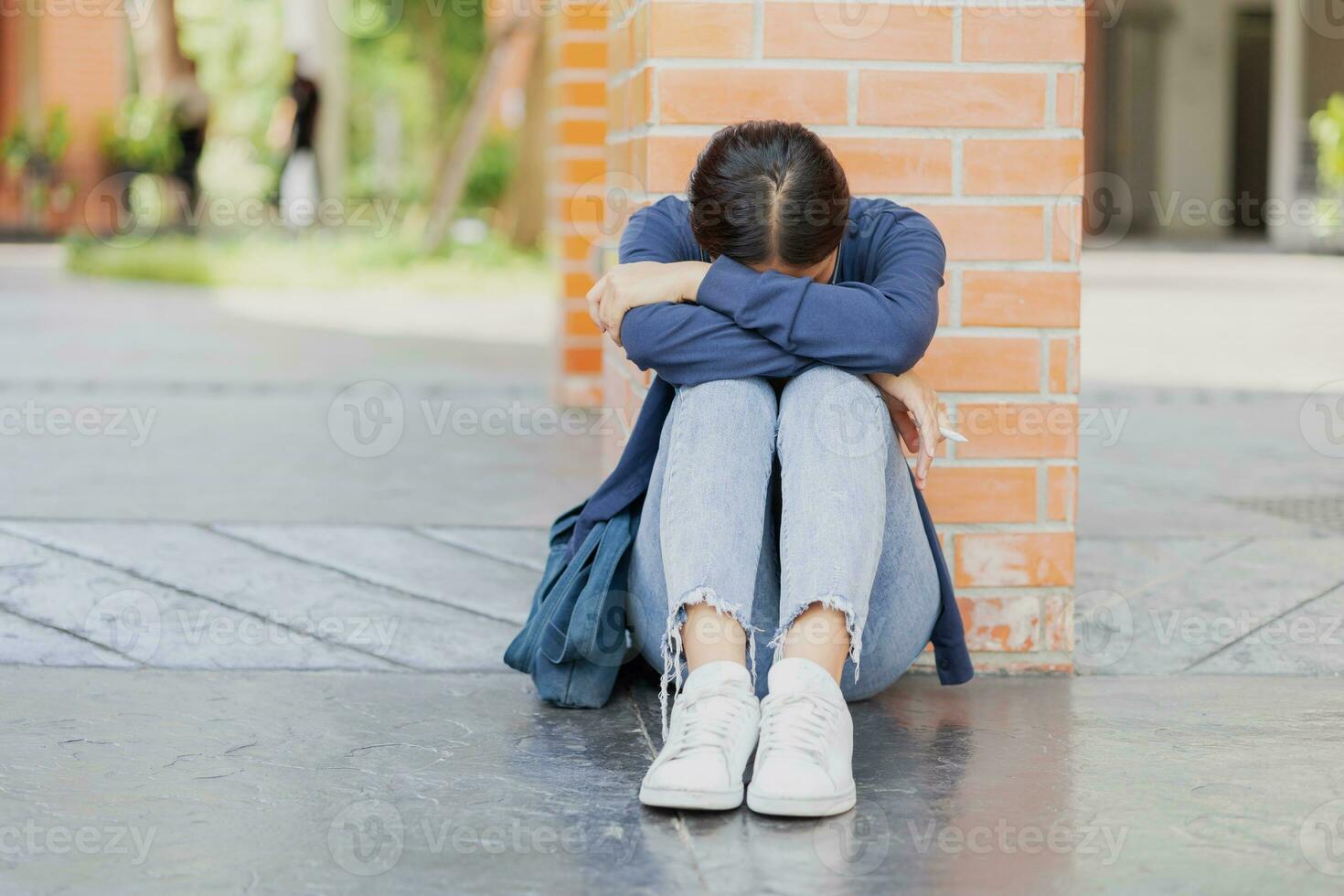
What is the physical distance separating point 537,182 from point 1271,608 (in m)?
12.2

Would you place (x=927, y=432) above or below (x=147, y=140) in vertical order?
below

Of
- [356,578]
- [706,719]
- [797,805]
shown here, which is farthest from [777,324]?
[356,578]

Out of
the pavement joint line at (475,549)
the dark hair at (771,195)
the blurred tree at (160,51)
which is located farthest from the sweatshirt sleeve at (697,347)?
the blurred tree at (160,51)

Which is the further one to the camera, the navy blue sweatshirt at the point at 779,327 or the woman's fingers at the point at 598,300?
the woman's fingers at the point at 598,300

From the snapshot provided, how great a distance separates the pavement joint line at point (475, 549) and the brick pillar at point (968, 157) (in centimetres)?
81

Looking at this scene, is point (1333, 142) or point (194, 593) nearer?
point (194, 593)

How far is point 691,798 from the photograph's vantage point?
2045 millimetres

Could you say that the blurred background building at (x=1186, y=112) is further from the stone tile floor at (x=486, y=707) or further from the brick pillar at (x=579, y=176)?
the stone tile floor at (x=486, y=707)

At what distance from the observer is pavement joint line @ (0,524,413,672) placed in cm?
285

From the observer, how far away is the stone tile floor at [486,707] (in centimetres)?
193

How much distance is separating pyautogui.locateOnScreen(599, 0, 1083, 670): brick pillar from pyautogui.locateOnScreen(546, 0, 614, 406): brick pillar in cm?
261

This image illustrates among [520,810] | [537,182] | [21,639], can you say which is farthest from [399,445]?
[537,182]

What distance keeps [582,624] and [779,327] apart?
54 centimetres

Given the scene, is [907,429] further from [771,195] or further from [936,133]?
[936,133]
